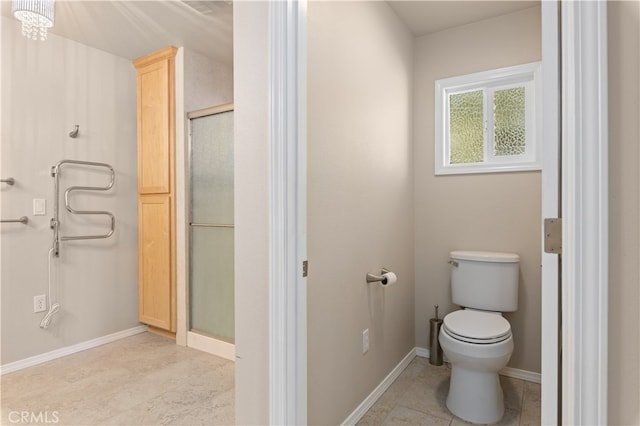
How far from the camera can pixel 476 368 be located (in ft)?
6.02

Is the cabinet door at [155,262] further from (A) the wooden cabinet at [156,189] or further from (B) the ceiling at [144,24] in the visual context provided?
(B) the ceiling at [144,24]

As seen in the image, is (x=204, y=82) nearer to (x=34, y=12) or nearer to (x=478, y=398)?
(x=34, y=12)

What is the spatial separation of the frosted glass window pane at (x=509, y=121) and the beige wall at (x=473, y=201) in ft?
0.63

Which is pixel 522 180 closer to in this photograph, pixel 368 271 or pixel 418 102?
pixel 418 102

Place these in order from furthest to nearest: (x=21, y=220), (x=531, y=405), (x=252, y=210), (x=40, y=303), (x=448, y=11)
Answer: (x=40, y=303)
(x=21, y=220)
(x=448, y=11)
(x=531, y=405)
(x=252, y=210)

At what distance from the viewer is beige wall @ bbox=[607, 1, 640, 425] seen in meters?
0.73

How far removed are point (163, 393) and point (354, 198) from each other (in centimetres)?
166

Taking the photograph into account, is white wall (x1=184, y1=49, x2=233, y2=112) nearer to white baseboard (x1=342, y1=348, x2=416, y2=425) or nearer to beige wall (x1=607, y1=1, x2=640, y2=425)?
white baseboard (x1=342, y1=348, x2=416, y2=425)

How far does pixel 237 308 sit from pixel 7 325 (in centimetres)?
215

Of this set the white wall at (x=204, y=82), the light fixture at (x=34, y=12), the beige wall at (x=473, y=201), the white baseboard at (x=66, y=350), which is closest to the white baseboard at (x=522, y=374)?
the beige wall at (x=473, y=201)

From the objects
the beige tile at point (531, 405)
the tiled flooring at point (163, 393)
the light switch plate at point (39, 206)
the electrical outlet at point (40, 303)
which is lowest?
the beige tile at point (531, 405)

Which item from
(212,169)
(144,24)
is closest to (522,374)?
(212,169)

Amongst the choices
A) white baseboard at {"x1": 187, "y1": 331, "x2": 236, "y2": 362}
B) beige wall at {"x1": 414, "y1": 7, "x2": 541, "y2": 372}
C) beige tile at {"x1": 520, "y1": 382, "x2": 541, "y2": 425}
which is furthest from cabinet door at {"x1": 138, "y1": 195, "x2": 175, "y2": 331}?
beige tile at {"x1": 520, "y1": 382, "x2": 541, "y2": 425}

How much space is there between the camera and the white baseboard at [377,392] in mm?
1826
